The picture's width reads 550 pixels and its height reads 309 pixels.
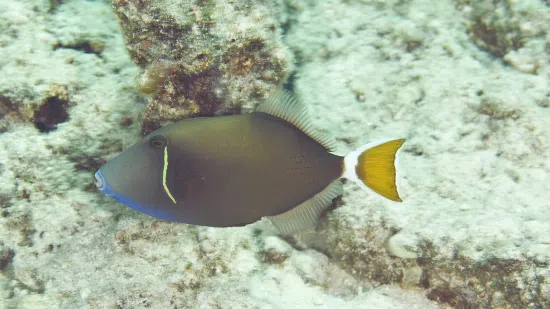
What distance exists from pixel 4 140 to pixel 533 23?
163 inches

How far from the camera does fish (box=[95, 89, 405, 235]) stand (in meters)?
1.83

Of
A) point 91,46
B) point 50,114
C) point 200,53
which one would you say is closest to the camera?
point 200,53

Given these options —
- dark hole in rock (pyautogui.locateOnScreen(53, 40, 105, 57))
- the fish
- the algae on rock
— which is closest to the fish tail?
the fish

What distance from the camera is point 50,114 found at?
286 cm

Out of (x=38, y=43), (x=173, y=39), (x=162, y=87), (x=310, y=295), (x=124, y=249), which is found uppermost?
(x=173, y=39)

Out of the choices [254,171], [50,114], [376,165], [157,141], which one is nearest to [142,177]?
[157,141]

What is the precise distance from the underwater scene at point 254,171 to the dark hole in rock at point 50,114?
10 mm

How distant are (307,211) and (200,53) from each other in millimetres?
1052

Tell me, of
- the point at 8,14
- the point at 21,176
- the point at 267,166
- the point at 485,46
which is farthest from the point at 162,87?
the point at 485,46

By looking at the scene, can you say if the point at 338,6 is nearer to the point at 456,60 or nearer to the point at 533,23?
the point at 456,60

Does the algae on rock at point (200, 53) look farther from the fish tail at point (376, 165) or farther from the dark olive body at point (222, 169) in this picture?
the fish tail at point (376, 165)

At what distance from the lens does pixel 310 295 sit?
91.2 inches

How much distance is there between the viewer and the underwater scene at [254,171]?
1.92m

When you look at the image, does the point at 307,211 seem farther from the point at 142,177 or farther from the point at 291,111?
the point at 142,177
